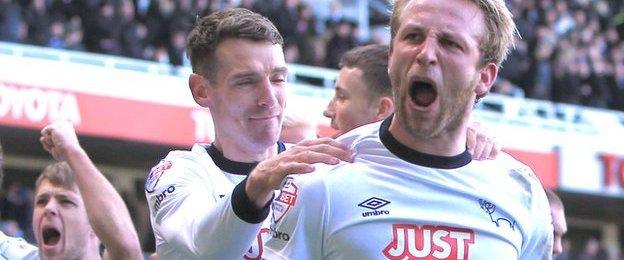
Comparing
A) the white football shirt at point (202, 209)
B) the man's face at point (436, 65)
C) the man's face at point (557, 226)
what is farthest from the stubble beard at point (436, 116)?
the man's face at point (557, 226)

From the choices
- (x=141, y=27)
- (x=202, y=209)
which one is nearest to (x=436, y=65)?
(x=202, y=209)

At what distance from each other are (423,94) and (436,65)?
83mm

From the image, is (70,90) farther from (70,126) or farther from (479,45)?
(479,45)

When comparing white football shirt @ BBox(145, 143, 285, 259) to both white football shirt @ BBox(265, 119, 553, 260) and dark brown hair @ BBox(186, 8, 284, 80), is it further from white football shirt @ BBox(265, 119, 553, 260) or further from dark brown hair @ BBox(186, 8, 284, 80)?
dark brown hair @ BBox(186, 8, 284, 80)

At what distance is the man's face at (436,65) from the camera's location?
12.1 feet

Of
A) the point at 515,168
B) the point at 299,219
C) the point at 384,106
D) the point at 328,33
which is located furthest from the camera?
the point at 328,33

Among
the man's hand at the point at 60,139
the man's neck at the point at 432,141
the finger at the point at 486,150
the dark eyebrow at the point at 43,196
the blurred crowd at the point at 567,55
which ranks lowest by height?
the blurred crowd at the point at 567,55

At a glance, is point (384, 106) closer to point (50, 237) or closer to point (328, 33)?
point (50, 237)

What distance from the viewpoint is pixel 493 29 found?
385 centimetres

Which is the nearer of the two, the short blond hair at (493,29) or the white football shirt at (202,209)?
the white football shirt at (202,209)

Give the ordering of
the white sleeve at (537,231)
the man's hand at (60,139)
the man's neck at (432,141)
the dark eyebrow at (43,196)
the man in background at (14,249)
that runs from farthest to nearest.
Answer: the dark eyebrow at (43,196) → the man in background at (14,249) → the man's hand at (60,139) → the white sleeve at (537,231) → the man's neck at (432,141)

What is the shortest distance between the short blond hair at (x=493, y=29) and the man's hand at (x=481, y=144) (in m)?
0.31

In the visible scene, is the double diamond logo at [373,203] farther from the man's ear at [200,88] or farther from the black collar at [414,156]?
the man's ear at [200,88]

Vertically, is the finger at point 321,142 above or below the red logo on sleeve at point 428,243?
above
